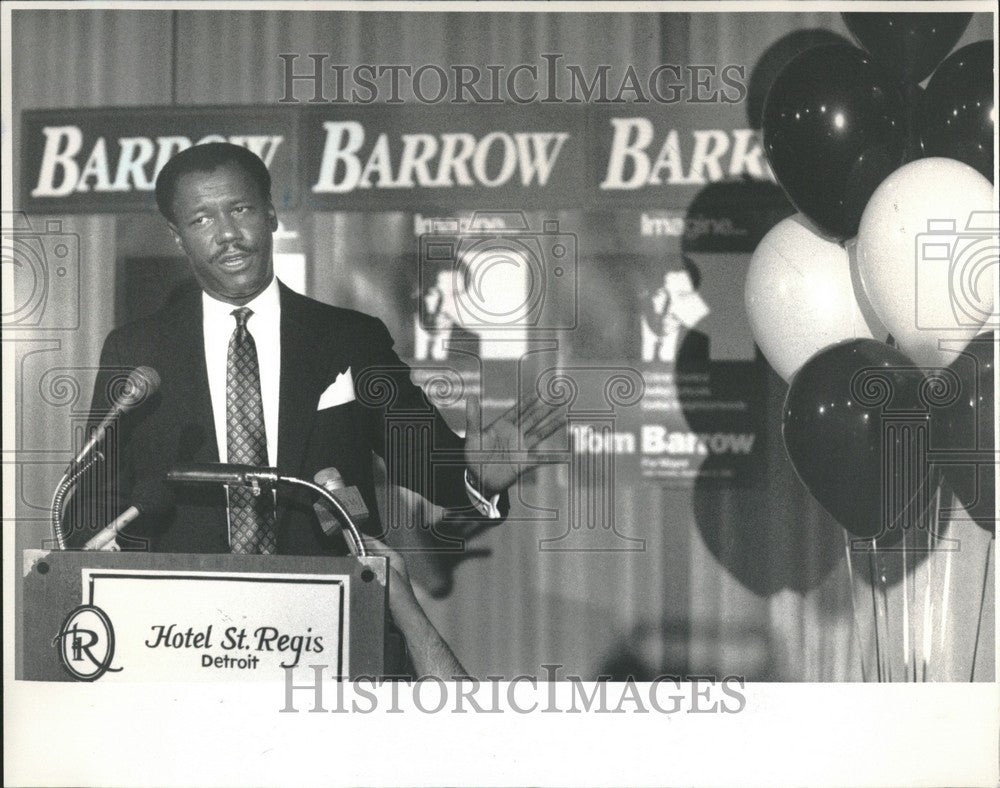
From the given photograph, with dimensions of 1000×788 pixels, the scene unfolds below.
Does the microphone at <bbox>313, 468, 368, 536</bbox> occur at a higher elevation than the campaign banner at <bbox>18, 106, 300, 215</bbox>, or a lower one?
lower

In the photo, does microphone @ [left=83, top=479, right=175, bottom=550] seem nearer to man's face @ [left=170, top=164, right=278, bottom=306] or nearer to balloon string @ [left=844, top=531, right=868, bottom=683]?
man's face @ [left=170, top=164, right=278, bottom=306]

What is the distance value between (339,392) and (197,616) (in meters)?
0.74

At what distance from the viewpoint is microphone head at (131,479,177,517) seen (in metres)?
3.87

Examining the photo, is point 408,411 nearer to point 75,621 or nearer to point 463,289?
point 463,289

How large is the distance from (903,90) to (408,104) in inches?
54.5

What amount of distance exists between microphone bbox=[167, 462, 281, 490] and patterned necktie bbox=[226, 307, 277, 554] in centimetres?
2

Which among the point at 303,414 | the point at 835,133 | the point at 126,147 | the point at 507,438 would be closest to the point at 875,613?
the point at 507,438

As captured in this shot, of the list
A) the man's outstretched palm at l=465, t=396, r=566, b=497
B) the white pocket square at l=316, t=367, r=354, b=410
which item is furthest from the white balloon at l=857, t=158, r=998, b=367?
the white pocket square at l=316, t=367, r=354, b=410

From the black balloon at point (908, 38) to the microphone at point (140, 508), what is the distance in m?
2.34

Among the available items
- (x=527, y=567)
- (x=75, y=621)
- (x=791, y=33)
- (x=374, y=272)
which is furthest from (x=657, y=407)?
(x=75, y=621)

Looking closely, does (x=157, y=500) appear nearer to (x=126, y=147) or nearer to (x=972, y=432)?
(x=126, y=147)

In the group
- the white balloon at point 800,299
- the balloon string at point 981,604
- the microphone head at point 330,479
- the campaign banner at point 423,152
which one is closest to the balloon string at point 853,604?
the balloon string at point 981,604

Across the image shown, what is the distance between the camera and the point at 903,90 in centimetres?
383

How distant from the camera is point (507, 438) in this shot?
389 cm
